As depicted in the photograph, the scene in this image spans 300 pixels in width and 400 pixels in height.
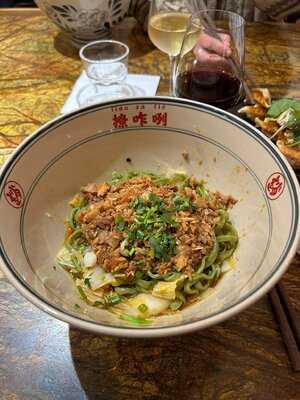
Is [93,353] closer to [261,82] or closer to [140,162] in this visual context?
[140,162]

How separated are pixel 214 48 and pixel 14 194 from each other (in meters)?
0.84

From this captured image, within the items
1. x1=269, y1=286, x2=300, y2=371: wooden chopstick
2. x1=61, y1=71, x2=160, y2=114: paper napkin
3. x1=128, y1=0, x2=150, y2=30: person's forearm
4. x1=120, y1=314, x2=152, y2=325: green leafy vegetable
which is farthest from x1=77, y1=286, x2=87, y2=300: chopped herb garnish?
x1=128, y1=0, x2=150, y2=30: person's forearm

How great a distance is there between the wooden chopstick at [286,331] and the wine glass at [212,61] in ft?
2.19

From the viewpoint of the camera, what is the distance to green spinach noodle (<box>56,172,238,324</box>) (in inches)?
39.0

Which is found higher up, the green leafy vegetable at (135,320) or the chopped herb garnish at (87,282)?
the green leafy vegetable at (135,320)

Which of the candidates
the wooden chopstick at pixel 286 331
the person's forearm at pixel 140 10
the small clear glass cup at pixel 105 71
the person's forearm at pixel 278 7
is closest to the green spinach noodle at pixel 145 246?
the wooden chopstick at pixel 286 331

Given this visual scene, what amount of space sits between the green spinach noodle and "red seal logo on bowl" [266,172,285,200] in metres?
0.16

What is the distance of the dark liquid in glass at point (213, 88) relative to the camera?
137cm

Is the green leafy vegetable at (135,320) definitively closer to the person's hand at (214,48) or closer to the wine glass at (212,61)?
the wine glass at (212,61)

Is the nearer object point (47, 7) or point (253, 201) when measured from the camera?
point (253, 201)

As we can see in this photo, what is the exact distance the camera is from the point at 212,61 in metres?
1.40

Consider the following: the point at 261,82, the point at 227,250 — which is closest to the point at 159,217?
the point at 227,250

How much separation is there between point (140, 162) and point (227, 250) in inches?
16.4

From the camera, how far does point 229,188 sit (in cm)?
121
